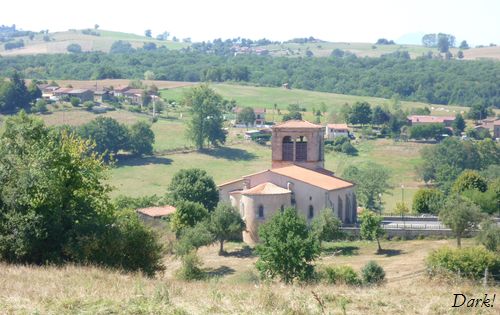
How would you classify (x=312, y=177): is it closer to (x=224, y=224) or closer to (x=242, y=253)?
(x=224, y=224)

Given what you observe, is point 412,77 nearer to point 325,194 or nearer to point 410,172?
point 410,172

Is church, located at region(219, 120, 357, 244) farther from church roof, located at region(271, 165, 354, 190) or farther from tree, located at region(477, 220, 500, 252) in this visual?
tree, located at region(477, 220, 500, 252)

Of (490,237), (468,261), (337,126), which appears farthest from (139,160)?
(468,261)

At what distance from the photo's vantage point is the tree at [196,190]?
167ft

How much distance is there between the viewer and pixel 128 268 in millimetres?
20812

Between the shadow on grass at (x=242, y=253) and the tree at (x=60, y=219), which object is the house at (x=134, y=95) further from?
the tree at (x=60, y=219)

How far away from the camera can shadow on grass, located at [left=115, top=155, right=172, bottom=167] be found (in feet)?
260

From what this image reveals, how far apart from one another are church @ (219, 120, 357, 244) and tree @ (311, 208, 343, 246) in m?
1.92

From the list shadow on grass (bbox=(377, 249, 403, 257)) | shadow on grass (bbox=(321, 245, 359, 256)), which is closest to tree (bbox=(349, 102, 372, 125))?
shadow on grass (bbox=(321, 245, 359, 256))

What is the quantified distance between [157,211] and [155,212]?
29 cm

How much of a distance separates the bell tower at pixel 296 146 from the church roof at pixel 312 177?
1.16 meters

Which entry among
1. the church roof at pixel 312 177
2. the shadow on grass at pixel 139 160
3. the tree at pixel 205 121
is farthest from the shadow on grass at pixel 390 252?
the tree at pixel 205 121

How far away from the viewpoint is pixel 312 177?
45375mm

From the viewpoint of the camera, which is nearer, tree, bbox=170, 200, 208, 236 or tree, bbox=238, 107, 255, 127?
tree, bbox=170, 200, 208, 236
